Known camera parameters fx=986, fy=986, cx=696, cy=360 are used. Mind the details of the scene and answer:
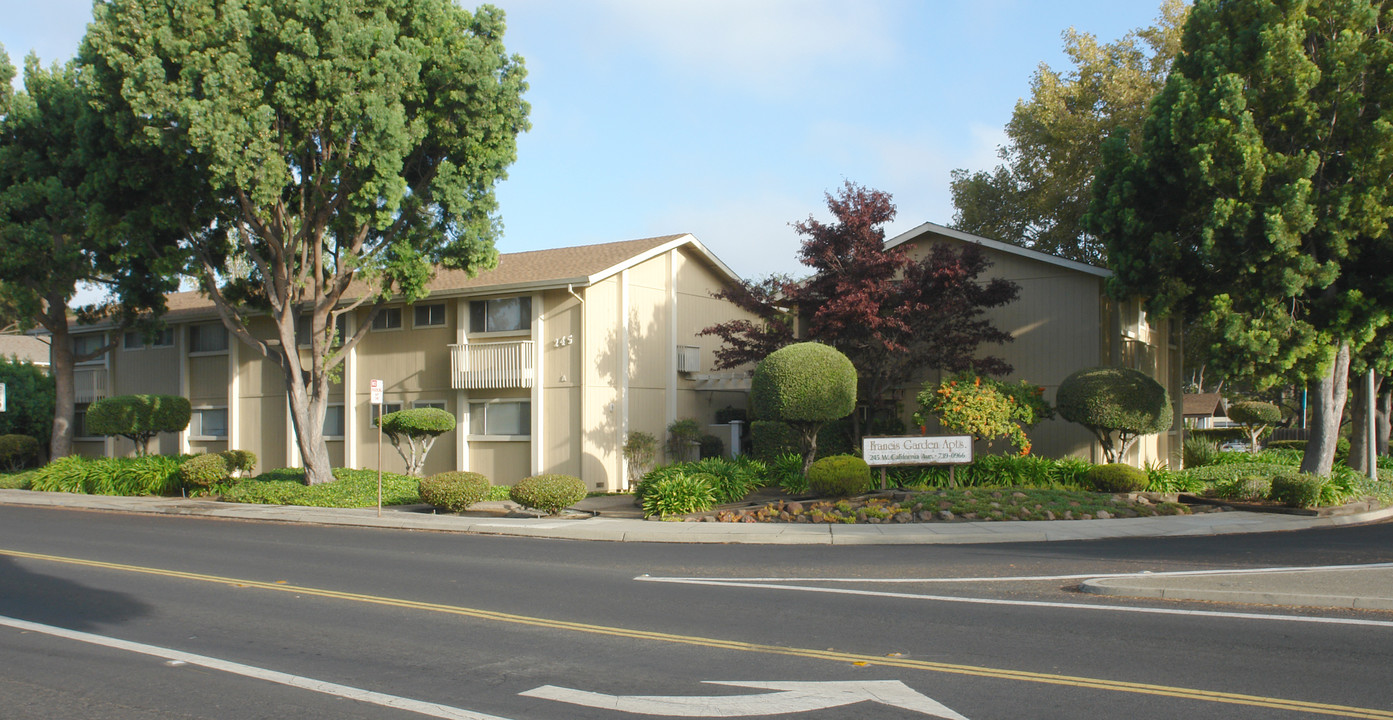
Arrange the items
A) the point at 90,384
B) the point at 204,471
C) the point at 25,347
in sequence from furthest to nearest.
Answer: the point at 25,347, the point at 90,384, the point at 204,471

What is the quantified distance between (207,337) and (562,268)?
14432 millimetres

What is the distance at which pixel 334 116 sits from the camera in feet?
64.5

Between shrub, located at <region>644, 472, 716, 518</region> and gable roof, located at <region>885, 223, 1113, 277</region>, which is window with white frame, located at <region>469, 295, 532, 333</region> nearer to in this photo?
shrub, located at <region>644, 472, 716, 518</region>

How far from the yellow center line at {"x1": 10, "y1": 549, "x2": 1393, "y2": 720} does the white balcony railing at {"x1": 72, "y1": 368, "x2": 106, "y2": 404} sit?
28409 millimetres

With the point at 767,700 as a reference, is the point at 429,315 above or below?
above

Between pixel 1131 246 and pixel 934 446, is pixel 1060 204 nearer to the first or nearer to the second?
pixel 1131 246

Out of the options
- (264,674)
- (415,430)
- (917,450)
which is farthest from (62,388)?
(264,674)

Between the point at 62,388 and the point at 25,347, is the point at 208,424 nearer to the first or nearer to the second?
the point at 62,388

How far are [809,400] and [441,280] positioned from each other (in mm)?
12455

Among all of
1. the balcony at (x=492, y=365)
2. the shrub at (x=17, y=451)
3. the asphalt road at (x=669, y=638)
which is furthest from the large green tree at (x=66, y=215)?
the asphalt road at (x=669, y=638)

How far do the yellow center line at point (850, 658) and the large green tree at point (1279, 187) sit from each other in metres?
14.4

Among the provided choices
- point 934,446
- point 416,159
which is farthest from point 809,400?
point 416,159

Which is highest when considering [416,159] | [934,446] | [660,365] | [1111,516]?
[416,159]

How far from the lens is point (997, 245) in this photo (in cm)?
2388
